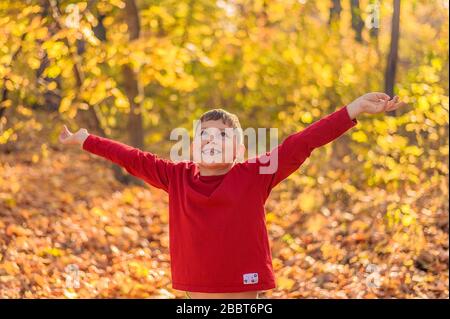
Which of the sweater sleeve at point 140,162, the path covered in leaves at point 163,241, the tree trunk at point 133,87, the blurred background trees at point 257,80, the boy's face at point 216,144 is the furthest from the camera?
the tree trunk at point 133,87

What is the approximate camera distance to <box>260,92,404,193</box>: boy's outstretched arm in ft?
11.0

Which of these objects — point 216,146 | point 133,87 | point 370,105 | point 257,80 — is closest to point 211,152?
point 216,146

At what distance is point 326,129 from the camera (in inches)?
133

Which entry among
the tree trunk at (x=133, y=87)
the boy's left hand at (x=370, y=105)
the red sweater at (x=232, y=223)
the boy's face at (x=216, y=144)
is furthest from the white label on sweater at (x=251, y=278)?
the tree trunk at (x=133, y=87)

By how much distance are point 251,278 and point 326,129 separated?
28.0 inches

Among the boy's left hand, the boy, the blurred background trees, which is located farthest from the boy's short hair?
the blurred background trees

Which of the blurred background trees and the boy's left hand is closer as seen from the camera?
the boy's left hand

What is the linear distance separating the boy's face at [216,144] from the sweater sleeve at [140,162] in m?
0.23

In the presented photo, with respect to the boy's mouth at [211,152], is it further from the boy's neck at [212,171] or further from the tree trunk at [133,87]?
the tree trunk at [133,87]

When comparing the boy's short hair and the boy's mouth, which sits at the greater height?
the boy's short hair

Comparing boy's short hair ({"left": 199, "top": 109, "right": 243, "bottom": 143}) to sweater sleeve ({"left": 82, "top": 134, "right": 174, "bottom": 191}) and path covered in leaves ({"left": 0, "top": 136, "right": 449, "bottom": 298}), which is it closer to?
sweater sleeve ({"left": 82, "top": 134, "right": 174, "bottom": 191})

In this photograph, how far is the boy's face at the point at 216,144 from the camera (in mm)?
3455
